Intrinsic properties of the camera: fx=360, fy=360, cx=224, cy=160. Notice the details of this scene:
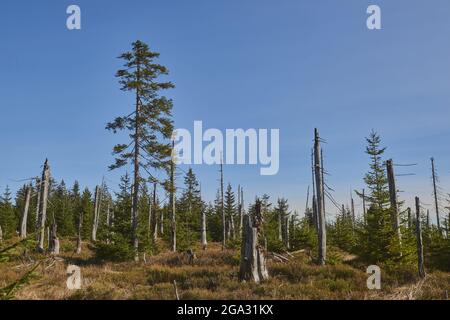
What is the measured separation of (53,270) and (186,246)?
15.3m

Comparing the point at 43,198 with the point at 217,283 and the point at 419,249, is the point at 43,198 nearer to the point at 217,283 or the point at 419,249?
the point at 217,283

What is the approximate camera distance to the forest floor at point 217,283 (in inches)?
492

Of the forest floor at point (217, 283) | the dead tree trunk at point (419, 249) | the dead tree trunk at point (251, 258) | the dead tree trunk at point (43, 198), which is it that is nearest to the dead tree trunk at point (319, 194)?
the forest floor at point (217, 283)

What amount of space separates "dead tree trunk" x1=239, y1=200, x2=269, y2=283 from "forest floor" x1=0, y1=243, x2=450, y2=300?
45 centimetres

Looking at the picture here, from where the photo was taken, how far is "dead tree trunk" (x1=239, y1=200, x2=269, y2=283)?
15.1 m

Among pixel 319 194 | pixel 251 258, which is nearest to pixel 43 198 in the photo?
pixel 251 258

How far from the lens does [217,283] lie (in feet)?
47.8

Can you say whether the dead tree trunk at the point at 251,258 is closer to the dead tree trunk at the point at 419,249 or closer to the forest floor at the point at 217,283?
the forest floor at the point at 217,283

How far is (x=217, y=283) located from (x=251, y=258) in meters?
1.77

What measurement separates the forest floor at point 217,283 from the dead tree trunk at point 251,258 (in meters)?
0.45

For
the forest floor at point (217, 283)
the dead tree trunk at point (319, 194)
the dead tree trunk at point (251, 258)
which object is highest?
the dead tree trunk at point (319, 194)

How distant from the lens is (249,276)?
49.3ft

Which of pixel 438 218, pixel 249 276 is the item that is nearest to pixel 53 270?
pixel 249 276
